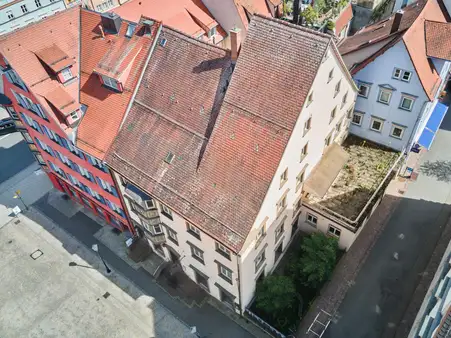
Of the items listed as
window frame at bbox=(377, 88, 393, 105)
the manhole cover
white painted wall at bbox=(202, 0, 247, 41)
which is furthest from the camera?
white painted wall at bbox=(202, 0, 247, 41)

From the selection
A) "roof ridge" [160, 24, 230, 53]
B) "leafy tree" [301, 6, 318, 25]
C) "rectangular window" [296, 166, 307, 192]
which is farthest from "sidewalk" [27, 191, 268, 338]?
"leafy tree" [301, 6, 318, 25]

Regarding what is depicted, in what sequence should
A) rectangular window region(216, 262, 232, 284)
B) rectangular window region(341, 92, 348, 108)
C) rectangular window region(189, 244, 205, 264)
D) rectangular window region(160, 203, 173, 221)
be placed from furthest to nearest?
rectangular window region(341, 92, 348, 108) → rectangular window region(189, 244, 205, 264) → rectangular window region(160, 203, 173, 221) → rectangular window region(216, 262, 232, 284)

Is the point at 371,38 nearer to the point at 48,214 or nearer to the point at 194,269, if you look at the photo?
the point at 194,269

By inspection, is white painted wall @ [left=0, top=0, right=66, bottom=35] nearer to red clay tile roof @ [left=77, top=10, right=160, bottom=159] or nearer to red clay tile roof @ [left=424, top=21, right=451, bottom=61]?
red clay tile roof @ [left=77, top=10, right=160, bottom=159]

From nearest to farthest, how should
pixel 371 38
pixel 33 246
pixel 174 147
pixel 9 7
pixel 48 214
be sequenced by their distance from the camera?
pixel 174 147, pixel 371 38, pixel 33 246, pixel 48 214, pixel 9 7

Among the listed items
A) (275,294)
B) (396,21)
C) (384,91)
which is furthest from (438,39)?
(275,294)

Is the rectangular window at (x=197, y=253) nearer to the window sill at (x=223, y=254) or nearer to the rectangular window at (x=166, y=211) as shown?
the window sill at (x=223, y=254)

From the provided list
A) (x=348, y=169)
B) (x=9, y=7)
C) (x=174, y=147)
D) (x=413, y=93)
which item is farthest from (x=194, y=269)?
(x=9, y=7)
